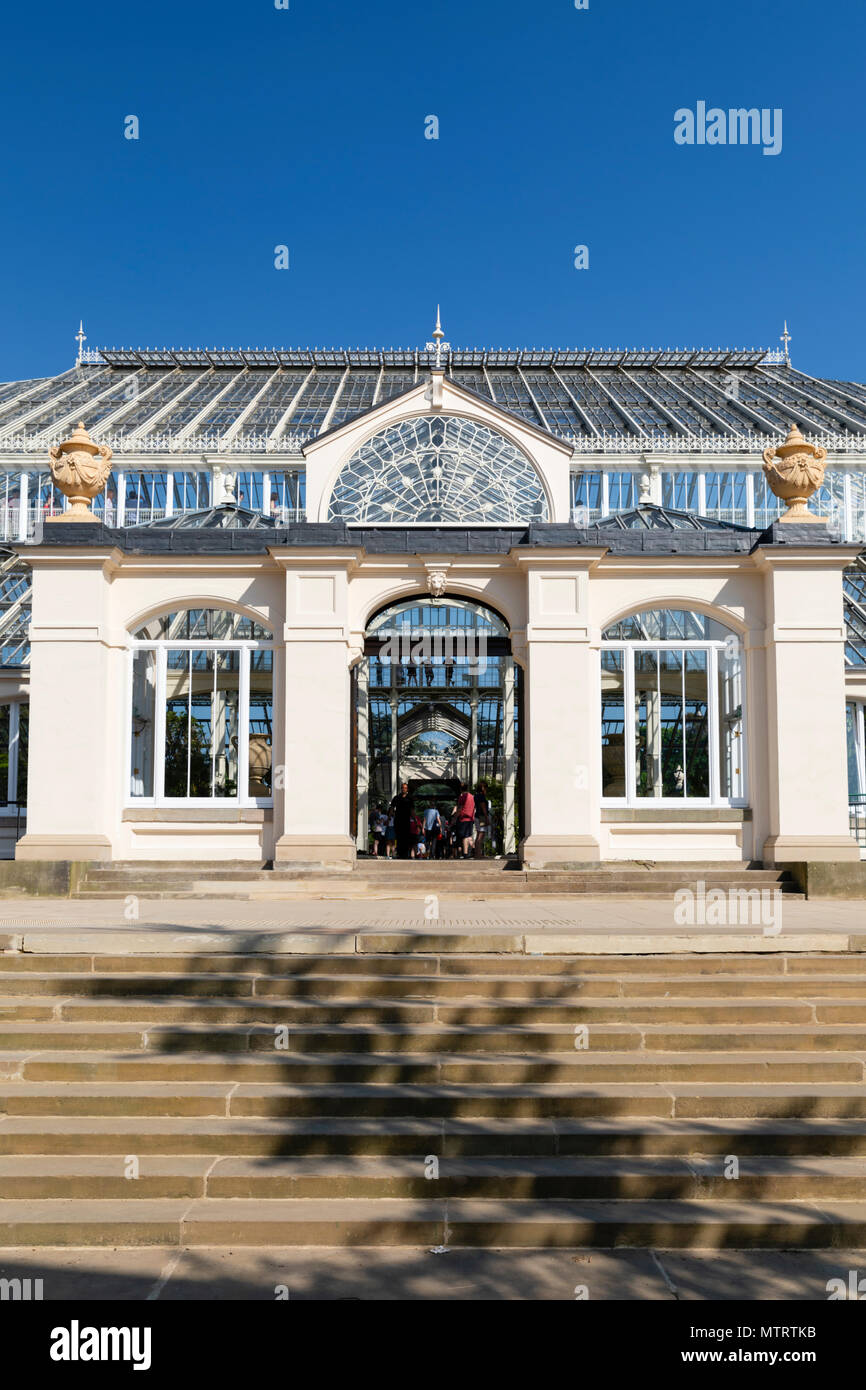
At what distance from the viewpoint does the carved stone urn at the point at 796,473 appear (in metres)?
16.1

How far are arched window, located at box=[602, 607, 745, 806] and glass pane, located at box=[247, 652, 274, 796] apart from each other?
15.8ft

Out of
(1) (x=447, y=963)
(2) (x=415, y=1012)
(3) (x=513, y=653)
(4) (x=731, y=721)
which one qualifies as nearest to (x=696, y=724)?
(4) (x=731, y=721)

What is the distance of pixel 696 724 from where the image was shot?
1670 centimetres

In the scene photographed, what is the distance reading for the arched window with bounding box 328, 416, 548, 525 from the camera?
61.2 feet

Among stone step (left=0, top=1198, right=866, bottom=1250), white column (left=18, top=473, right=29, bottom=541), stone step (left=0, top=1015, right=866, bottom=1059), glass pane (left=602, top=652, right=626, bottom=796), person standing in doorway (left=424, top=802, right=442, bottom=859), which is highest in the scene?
white column (left=18, top=473, right=29, bottom=541)

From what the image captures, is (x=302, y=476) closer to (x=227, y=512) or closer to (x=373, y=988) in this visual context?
(x=227, y=512)

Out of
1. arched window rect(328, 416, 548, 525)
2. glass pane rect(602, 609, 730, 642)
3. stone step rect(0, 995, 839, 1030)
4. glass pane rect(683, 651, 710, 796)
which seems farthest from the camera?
arched window rect(328, 416, 548, 525)

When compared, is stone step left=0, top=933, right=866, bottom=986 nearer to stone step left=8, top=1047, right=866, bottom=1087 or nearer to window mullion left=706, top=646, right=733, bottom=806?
stone step left=8, top=1047, right=866, bottom=1087

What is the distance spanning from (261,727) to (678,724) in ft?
19.8

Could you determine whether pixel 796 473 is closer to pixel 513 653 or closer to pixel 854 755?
pixel 513 653

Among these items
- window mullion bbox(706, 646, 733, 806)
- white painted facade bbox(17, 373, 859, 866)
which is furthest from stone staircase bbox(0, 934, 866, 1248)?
window mullion bbox(706, 646, 733, 806)

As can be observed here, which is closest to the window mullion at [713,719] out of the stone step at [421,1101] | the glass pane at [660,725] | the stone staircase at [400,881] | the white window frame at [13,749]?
the glass pane at [660,725]

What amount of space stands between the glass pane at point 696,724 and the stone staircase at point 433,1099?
7730 mm
